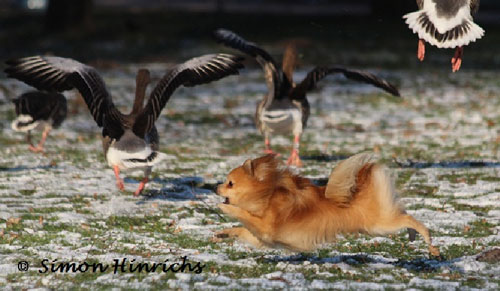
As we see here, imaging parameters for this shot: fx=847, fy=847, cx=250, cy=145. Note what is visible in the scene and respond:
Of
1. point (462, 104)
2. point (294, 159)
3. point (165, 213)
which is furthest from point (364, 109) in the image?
point (165, 213)

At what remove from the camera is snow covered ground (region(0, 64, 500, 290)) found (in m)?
7.21

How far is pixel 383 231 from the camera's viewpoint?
7305 mm

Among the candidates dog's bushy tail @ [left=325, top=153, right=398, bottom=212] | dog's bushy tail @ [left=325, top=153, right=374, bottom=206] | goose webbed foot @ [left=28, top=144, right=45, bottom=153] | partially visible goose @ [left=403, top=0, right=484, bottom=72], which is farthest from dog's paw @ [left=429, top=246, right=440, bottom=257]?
goose webbed foot @ [left=28, top=144, right=45, bottom=153]

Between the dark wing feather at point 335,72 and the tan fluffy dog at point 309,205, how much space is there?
4.71 metres

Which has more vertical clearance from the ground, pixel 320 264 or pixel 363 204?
pixel 363 204

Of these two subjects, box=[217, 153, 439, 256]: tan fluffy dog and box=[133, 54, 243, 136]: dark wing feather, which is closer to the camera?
box=[217, 153, 439, 256]: tan fluffy dog

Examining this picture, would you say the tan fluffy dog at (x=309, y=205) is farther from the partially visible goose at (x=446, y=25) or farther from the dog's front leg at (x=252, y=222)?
the partially visible goose at (x=446, y=25)

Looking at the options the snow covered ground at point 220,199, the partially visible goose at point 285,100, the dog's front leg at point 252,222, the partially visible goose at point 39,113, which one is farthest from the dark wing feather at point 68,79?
the partially visible goose at point 39,113

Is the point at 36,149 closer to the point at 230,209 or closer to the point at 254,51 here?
the point at 254,51

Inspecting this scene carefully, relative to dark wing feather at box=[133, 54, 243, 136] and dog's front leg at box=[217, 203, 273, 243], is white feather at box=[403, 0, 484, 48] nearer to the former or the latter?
dark wing feather at box=[133, 54, 243, 136]

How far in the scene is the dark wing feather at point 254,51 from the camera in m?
12.5

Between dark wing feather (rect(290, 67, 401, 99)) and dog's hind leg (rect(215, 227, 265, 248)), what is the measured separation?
5.00m

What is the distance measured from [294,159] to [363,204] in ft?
19.0

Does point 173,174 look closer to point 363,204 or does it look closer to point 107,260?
point 107,260
